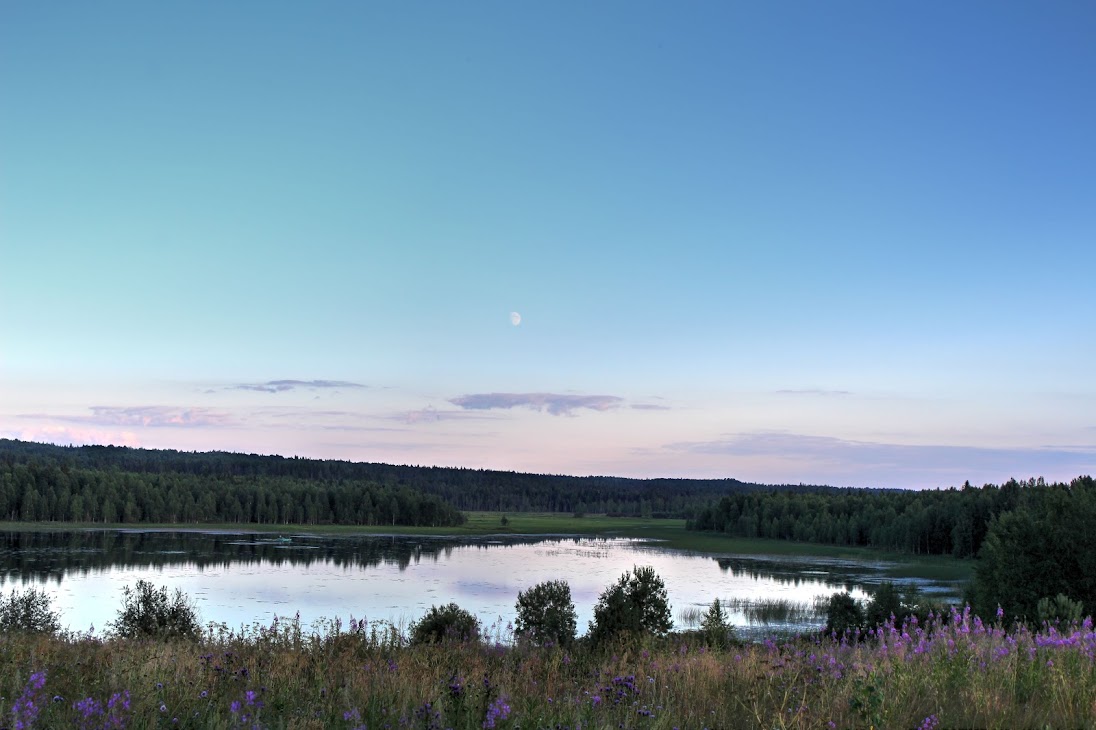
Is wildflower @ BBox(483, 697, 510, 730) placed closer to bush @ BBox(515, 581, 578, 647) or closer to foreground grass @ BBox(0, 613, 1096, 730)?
foreground grass @ BBox(0, 613, 1096, 730)

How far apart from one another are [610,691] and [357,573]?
62.7 meters

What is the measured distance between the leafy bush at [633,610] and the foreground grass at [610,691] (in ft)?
48.5

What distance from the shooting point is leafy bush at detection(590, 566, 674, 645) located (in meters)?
24.1

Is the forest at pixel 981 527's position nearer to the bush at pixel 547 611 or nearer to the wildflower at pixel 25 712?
the bush at pixel 547 611

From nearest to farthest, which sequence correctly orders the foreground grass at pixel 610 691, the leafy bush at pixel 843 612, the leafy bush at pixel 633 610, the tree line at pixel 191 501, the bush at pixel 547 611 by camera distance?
the foreground grass at pixel 610 691 < the leafy bush at pixel 633 610 < the bush at pixel 547 611 < the leafy bush at pixel 843 612 < the tree line at pixel 191 501

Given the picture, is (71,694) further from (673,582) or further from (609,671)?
(673,582)

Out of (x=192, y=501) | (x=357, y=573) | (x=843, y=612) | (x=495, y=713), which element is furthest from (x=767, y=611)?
(x=192, y=501)

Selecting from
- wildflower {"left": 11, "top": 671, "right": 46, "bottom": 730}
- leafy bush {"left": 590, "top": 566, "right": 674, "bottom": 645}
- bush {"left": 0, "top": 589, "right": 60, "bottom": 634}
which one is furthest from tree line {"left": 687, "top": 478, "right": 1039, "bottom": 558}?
wildflower {"left": 11, "top": 671, "right": 46, "bottom": 730}

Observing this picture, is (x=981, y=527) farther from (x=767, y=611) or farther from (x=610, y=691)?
(x=610, y=691)

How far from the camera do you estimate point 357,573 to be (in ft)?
214

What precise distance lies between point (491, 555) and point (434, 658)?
85.2 meters

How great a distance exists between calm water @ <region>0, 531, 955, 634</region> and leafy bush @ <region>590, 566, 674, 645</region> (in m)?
6.01

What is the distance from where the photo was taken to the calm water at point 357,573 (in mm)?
44312

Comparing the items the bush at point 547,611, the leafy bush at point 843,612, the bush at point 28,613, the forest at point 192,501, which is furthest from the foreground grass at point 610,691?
the forest at point 192,501
